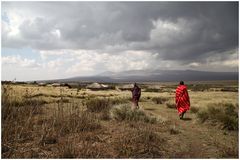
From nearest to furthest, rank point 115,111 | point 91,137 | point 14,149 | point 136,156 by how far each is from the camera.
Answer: point 14,149, point 136,156, point 91,137, point 115,111

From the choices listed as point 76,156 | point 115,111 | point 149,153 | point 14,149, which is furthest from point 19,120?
point 115,111

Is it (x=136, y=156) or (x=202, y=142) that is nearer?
(x=136, y=156)

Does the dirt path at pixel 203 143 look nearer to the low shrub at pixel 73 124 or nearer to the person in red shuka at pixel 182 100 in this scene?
the low shrub at pixel 73 124

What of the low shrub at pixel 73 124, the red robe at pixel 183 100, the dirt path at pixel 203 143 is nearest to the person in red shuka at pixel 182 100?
the red robe at pixel 183 100

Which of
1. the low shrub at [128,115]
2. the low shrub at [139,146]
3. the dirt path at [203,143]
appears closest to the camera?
the low shrub at [139,146]

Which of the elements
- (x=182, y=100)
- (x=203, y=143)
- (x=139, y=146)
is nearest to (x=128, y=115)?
(x=182, y=100)

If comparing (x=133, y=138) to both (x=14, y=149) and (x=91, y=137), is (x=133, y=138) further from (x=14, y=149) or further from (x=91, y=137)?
(x=14, y=149)

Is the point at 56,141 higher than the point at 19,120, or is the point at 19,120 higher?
the point at 19,120

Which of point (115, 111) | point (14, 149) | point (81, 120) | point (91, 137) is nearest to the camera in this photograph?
point (14, 149)

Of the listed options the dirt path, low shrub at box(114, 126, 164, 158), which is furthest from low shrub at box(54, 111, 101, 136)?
the dirt path

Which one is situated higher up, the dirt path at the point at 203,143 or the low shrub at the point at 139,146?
the low shrub at the point at 139,146

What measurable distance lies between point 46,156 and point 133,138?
2204 millimetres

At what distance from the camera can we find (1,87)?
598 cm

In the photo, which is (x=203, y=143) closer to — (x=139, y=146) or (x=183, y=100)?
(x=139, y=146)
